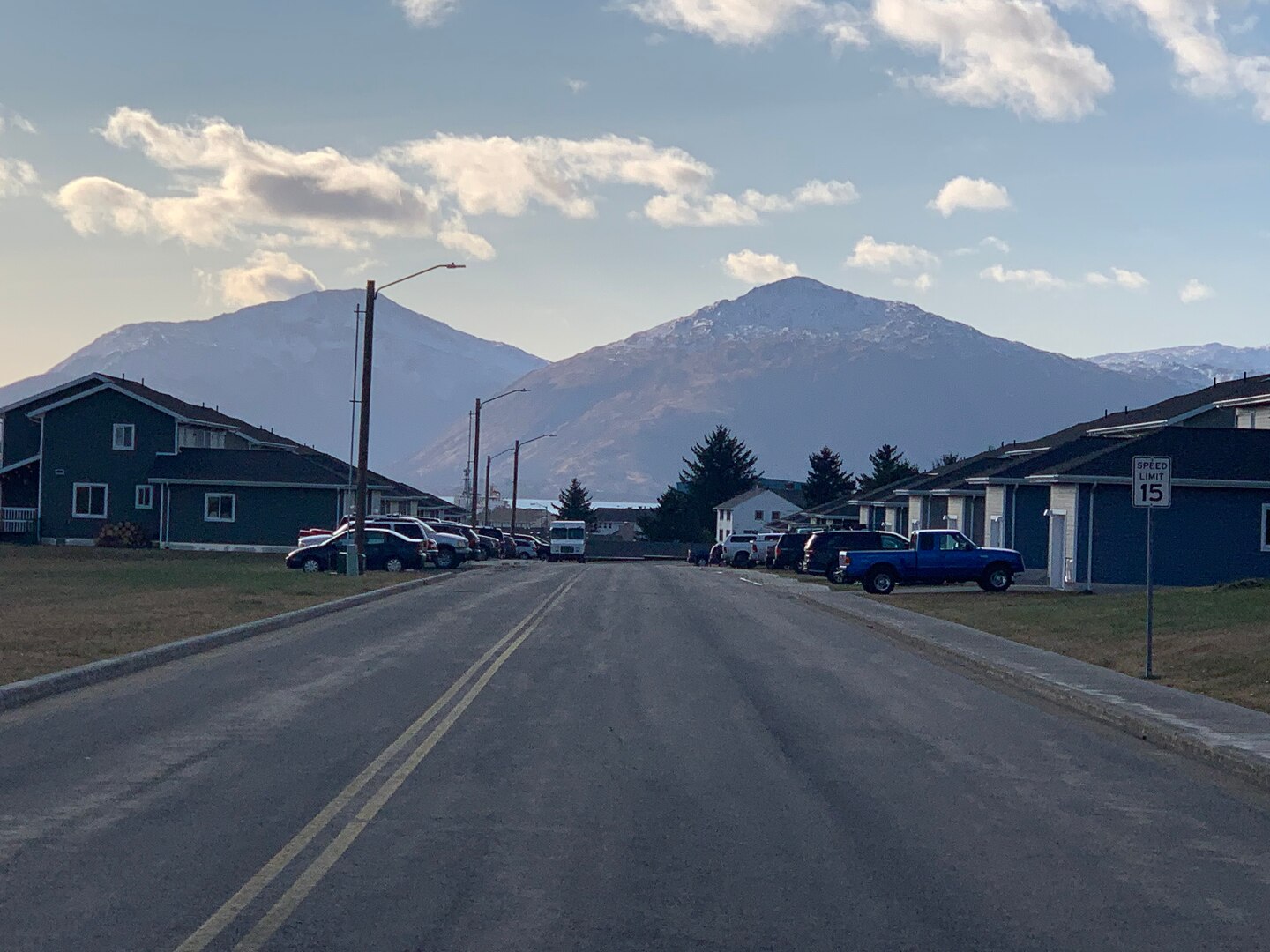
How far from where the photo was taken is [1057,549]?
44.4 m

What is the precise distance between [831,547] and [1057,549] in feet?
27.5

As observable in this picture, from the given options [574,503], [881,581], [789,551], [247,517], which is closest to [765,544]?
[789,551]

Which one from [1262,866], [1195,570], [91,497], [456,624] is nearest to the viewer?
[1262,866]

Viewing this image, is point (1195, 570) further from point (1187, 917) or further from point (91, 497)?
point (91, 497)

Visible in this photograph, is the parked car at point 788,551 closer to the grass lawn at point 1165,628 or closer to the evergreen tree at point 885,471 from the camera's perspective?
the grass lawn at point 1165,628

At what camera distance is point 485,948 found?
659 centimetres

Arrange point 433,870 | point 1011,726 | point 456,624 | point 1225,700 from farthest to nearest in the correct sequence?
point 456,624 → point 1225,700 → point 1011,726 → point 433,870

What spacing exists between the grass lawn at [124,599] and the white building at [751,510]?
90.8 metres

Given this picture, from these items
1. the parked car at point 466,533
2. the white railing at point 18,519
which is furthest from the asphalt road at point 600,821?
the white railing at point 18,519

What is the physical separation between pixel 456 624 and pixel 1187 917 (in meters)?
19.9

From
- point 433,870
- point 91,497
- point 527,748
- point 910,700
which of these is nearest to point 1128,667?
point 910,700

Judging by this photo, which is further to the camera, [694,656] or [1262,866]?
[694,656]

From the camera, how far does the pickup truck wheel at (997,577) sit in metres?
42.3

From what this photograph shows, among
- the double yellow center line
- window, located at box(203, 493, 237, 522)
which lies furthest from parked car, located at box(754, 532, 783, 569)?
the double yellow center line
